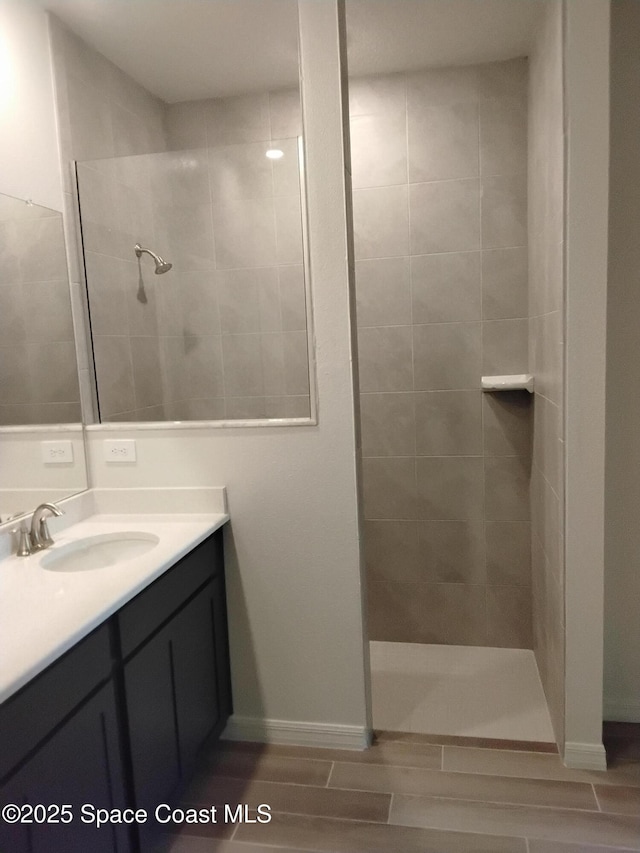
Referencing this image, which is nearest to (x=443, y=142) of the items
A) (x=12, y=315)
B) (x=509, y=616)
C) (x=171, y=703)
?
(x=12, y=315)

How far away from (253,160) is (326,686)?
2.02 metres

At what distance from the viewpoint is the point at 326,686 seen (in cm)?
237

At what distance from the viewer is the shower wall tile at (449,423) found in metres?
3.00

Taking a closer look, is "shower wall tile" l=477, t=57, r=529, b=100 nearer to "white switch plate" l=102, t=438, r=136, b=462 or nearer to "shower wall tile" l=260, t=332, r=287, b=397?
"shower wall tile" l=260, t=332, r=287, b=397

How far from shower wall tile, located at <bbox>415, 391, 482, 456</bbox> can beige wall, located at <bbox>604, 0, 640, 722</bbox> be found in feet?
2.47

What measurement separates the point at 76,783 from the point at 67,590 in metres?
0.45

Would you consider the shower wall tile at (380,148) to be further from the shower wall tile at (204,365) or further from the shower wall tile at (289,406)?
the shower wall tile at (289,406)

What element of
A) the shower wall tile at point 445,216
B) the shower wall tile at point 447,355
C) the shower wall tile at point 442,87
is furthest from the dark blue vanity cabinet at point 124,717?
the shower wall tile at point 442,87

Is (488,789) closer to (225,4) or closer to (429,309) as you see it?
(429,309)

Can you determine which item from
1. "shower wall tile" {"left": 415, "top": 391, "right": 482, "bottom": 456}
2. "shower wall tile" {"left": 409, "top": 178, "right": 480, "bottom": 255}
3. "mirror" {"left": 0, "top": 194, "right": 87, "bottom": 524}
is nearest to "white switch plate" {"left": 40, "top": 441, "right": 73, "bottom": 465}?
"mirror" {"left": 0, "top": 194, "right": 87, "bottom": 524}

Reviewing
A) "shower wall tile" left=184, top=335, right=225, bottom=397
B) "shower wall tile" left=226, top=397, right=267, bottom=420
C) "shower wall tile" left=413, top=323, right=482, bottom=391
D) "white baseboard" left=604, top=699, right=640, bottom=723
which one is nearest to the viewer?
"white baseboard" left=604, top=699, right=640, bottom=723

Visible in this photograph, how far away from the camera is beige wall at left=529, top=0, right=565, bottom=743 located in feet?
6.93

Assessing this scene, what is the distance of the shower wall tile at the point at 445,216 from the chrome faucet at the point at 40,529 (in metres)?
1.88

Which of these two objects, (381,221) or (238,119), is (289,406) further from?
(238,119)
